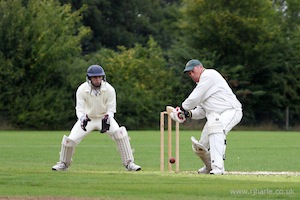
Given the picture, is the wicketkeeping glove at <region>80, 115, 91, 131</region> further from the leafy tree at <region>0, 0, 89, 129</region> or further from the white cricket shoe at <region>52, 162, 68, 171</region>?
the leafy tree at <region>0, 0, 89, 129</region>

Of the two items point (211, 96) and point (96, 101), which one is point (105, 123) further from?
point (211, 96)

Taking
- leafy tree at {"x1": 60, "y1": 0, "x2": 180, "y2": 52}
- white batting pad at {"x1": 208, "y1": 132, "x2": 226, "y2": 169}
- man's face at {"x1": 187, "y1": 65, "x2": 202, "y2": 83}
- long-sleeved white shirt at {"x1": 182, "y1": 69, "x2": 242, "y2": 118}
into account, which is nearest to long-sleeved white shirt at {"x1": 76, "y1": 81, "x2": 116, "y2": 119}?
long-sleeved white shirt at {"x1": 182, "y1": 69, "x2": 242, "y2": 118}

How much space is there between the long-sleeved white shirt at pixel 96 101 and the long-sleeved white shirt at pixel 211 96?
1.37m

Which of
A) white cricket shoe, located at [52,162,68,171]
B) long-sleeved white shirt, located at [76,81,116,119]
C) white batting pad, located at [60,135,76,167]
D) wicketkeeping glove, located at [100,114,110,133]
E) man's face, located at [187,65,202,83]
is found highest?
man's face, located at [187,65,202,83]

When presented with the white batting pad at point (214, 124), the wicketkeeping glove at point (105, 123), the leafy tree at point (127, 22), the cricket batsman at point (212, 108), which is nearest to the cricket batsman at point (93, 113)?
the wicketkeeping glove at point (105, 123)

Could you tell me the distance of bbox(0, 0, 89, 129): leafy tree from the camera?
1896 inches

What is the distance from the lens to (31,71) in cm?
4888

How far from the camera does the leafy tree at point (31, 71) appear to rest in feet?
158

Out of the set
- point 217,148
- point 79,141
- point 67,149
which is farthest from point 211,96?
point 67,149

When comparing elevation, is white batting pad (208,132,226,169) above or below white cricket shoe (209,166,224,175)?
above

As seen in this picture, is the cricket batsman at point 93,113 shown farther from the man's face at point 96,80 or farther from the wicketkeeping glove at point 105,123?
the wicketkeeping glove at point 105,123

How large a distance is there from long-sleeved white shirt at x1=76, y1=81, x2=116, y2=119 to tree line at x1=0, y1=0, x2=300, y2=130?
3220cm

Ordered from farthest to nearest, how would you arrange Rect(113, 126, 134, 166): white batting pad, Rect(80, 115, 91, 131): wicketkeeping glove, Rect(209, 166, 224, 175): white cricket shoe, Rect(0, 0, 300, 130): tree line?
1. Rect(0, 0, 300, 130): tree line
2. Rect(113, 126, 134, 166): white batting pad
3. Rect(80, 115, 91, 131): wicketkeeping glove
4. Rect(209, 166, 224, 175): white cricket shoe

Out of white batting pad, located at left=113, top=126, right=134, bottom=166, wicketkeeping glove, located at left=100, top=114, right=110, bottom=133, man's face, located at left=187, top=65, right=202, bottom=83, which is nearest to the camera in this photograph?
man's face, located at left=187, top=65, right=202, bottom=83
